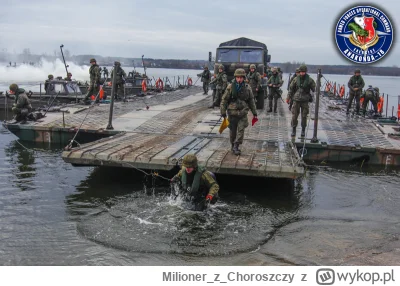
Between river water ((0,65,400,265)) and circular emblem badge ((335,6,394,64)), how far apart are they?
108 inches

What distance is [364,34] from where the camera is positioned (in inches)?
313

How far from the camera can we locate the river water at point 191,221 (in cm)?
575

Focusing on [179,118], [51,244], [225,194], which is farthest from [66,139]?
[51,244]

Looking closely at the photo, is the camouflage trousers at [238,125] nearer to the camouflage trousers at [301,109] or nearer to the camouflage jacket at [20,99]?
the camouflage trousers at [301,109]

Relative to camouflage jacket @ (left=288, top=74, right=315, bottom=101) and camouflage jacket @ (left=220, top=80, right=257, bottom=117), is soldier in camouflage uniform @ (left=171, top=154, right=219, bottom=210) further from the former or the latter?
camouflage jacket @ (left=288, top=74, right=315, bottom=101)

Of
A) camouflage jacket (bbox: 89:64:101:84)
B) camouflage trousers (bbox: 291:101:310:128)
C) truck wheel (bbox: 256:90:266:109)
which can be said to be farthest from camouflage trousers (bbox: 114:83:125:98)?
camouflage trousers (bbox: 291:101:310:128)

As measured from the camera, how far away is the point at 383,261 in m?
5.57

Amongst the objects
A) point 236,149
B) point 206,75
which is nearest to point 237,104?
point 236,149

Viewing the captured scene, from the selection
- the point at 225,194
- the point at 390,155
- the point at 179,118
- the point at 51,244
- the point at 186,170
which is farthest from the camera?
the point at 179,118

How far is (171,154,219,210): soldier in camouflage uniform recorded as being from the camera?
22.2 feet

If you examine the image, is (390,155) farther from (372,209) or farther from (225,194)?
(225,194)

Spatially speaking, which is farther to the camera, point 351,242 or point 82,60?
point 82,60

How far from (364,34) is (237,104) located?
2.69m

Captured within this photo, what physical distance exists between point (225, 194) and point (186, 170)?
5.79 ft
